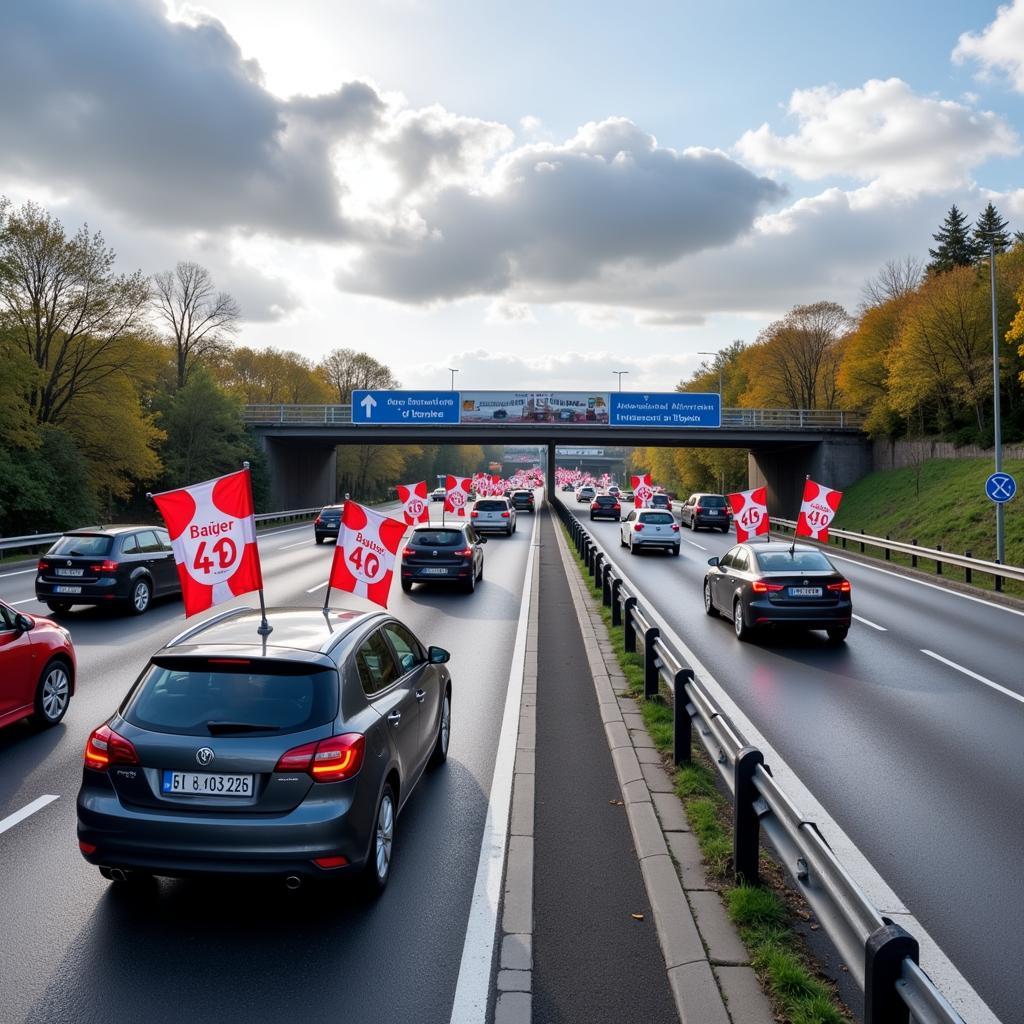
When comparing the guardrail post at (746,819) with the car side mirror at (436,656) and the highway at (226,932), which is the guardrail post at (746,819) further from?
the car side mirror at (436,656)

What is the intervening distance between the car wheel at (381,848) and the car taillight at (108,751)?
4.34 ft

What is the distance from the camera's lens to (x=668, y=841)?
5.70 meters

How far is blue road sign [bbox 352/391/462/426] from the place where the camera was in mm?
50219

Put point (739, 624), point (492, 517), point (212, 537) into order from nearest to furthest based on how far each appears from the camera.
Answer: point (212, 537) → point (739, 624) → point (492, 517)

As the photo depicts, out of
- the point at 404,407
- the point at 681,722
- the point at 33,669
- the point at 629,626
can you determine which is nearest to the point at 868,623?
the point at 629,626

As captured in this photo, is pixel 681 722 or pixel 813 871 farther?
pixel 681 722

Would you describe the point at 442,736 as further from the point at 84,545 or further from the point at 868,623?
the point at 868,623

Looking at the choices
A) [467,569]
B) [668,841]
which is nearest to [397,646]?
[668,841]

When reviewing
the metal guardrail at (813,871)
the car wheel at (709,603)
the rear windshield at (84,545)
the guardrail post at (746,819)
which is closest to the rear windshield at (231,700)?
the guardrail post at (746,819)

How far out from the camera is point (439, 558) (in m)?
19.9

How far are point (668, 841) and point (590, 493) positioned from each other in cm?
8721

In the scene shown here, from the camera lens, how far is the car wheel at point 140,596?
52.0 feet

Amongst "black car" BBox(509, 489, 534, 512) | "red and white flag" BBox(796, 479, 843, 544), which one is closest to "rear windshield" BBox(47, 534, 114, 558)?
"red and white flag" BBox(796, 479, 843, 544)

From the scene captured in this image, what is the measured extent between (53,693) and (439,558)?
37.9 ft
